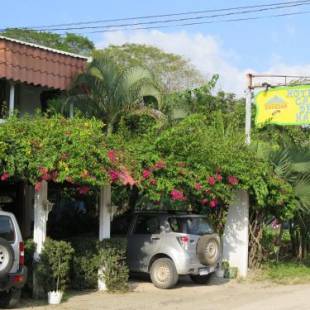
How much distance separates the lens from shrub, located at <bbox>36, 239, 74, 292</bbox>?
12.4m

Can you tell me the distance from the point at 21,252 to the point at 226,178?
20.9 ft

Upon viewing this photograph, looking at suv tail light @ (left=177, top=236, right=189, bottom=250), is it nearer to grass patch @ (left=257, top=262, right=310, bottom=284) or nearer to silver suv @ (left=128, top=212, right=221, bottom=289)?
silver suv @ (left=128, top=212, right=221, bottom=289)

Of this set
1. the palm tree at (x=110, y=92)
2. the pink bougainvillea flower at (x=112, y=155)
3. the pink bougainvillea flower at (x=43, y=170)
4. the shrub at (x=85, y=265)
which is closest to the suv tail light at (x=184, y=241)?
the shrub at (x=85, y=265)

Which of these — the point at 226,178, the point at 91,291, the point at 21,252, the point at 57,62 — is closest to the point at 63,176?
the point at 21,252

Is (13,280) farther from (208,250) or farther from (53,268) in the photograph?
(208,250)

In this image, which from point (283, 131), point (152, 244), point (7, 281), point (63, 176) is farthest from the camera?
point (283, 131)

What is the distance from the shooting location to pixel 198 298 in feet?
44.8

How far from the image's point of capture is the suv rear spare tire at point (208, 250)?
47.4 feet

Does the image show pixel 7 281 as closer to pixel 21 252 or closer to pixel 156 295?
pixel 21 252

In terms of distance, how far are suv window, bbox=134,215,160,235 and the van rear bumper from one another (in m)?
4.50

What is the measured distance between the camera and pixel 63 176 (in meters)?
11.6

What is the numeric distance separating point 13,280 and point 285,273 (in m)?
9.06

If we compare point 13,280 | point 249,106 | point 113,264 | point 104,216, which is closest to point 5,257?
point 13,280

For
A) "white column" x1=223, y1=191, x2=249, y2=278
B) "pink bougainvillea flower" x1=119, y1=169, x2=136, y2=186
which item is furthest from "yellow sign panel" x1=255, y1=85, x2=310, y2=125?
"pink bougainvillea flower" x1=119, y1=169, x2=136, y2=186
